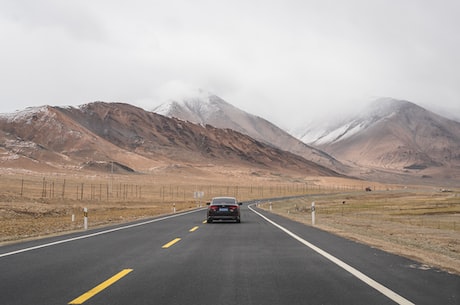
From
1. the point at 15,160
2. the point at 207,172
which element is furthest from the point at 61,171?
the point at 207,172

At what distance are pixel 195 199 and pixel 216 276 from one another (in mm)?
94757

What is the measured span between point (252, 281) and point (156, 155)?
191 m

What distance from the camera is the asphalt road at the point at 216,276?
695 centimetres

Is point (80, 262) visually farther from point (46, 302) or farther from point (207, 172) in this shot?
point (207, 172)

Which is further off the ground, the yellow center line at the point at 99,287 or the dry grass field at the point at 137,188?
the dry grass field at the point at 137,188

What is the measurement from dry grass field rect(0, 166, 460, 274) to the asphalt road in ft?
6.52

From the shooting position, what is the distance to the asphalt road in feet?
22.8

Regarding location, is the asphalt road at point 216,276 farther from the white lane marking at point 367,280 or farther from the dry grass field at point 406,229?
the dry grass field at point 406,229

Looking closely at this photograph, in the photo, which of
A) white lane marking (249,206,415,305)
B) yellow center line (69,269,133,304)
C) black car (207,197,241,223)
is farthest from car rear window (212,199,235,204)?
yellow center line (69,269,133,304)

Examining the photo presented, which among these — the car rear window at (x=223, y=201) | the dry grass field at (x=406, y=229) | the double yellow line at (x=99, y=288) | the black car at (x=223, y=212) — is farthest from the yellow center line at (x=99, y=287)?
the car rear window at (x=223, y=201)

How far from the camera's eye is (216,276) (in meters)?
8.72

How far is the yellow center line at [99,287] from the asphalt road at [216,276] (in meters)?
0.01

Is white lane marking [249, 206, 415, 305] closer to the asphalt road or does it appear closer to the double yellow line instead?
the asphalt road

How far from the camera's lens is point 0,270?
9.52 meters
